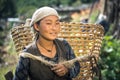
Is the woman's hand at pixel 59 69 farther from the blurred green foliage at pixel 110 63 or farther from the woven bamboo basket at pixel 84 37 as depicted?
the blurred green foliage at pixel 110 63

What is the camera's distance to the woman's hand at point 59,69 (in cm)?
380

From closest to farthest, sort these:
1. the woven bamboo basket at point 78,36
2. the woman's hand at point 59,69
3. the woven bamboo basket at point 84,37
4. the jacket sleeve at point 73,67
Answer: the woman's hand at point 59,69
the jacket sleeve at point 73,67
the woven bamboo basket at point 84,37
the woven bamboo basket at point 78,36

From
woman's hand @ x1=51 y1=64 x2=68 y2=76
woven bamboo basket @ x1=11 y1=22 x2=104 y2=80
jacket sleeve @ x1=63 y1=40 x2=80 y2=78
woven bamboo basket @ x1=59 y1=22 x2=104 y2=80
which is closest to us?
woman's hand @ x1=51 y1=64 x2=68 y2=76

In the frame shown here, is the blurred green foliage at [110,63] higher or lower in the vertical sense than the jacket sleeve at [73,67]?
lower

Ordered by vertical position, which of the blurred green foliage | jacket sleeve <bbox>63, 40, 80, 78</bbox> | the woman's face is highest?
the woman's face

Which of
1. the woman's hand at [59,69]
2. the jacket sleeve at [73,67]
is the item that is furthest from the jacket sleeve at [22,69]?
the jacket sleeve at [73,67]

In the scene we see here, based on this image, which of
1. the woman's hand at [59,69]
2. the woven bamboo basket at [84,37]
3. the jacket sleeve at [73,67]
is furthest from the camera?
the woven bamboo basket at [84,37]

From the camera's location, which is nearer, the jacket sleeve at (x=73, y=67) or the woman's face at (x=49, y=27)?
the woman's face at (x=49, y=27)

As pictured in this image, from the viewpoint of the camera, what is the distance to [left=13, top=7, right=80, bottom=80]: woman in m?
3.85

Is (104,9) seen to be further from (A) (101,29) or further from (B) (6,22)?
(B) (6,22)

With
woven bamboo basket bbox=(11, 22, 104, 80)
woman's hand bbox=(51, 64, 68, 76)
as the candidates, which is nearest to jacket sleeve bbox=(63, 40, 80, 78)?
woman's hand bbox=(51, 64, 68, 76)

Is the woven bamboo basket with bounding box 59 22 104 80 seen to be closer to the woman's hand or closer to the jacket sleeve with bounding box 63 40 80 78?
the jacket sleeve with bounding box 63 40 80 78

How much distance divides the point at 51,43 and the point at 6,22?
169 ft

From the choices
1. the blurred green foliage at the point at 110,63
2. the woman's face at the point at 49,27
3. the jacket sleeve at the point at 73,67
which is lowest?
the blurred green foliage at the point at 110,63
